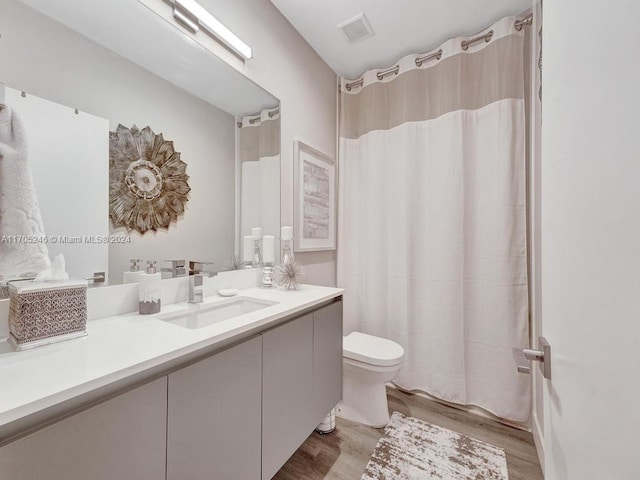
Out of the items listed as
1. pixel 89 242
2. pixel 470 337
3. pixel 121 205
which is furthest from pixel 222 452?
pixel 470 337

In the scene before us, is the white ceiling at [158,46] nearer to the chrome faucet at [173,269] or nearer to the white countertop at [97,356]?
the chrome faucet at [173,269]

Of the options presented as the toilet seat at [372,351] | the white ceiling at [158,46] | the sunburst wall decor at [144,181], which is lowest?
the toilet seat at [372,351]

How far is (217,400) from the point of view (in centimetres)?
83

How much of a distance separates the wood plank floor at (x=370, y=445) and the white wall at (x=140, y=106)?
115 cm

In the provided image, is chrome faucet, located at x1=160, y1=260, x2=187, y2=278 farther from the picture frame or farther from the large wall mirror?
the picture frame

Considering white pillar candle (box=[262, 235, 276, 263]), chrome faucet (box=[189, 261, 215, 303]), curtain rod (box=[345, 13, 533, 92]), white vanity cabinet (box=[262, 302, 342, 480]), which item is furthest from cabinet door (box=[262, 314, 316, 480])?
curtain rod (box=[345, 13, 533, 92])

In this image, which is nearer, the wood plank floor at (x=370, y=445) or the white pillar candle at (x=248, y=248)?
the wood plank floor at (x=370, y=445)

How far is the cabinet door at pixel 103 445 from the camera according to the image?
49cm

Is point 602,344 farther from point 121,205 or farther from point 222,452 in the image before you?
point 121,205

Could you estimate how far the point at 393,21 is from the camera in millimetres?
1770

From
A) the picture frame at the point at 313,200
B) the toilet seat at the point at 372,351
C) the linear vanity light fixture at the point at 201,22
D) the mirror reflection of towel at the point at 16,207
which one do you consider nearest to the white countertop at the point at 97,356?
the mirror reflection of towel at the point at 16,207

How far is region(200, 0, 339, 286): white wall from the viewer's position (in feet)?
5.01

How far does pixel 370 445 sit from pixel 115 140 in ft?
6.38

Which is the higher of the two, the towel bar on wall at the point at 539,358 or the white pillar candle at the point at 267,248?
the white pillar candle at the point at 267,248
